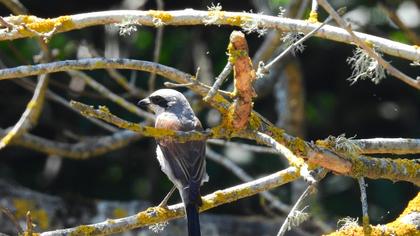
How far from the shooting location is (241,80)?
3732mm

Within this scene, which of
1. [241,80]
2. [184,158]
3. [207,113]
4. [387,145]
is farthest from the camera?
[207,113]

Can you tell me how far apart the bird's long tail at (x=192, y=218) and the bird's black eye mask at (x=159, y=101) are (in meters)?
1.36

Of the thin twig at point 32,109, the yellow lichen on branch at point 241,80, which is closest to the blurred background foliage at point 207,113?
the thin twig at point 32,109

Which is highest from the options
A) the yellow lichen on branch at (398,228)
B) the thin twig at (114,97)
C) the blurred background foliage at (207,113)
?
the blurred background foliage at (207,113)

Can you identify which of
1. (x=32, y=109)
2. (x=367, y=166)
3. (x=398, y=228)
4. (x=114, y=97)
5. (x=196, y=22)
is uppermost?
(x=114, y=97)

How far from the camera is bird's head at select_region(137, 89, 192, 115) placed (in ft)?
19.9

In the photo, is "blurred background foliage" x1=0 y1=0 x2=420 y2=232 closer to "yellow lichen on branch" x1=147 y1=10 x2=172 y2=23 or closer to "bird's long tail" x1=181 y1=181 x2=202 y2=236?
"bird's long tail" x1=181 y1=181 x2=202 y2=236

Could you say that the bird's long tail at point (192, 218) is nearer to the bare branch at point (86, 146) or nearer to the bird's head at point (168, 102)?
the bird's head at point (168, 102)

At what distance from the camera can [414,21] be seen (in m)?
8.35

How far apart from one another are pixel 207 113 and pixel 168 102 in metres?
1.93

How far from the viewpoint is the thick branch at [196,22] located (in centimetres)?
413

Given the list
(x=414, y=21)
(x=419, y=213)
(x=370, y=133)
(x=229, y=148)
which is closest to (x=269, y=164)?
(x=229, y=148)

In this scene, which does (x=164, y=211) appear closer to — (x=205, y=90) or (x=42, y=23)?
(x=205, y=90)

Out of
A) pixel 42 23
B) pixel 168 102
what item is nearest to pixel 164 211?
pixel 42 23
